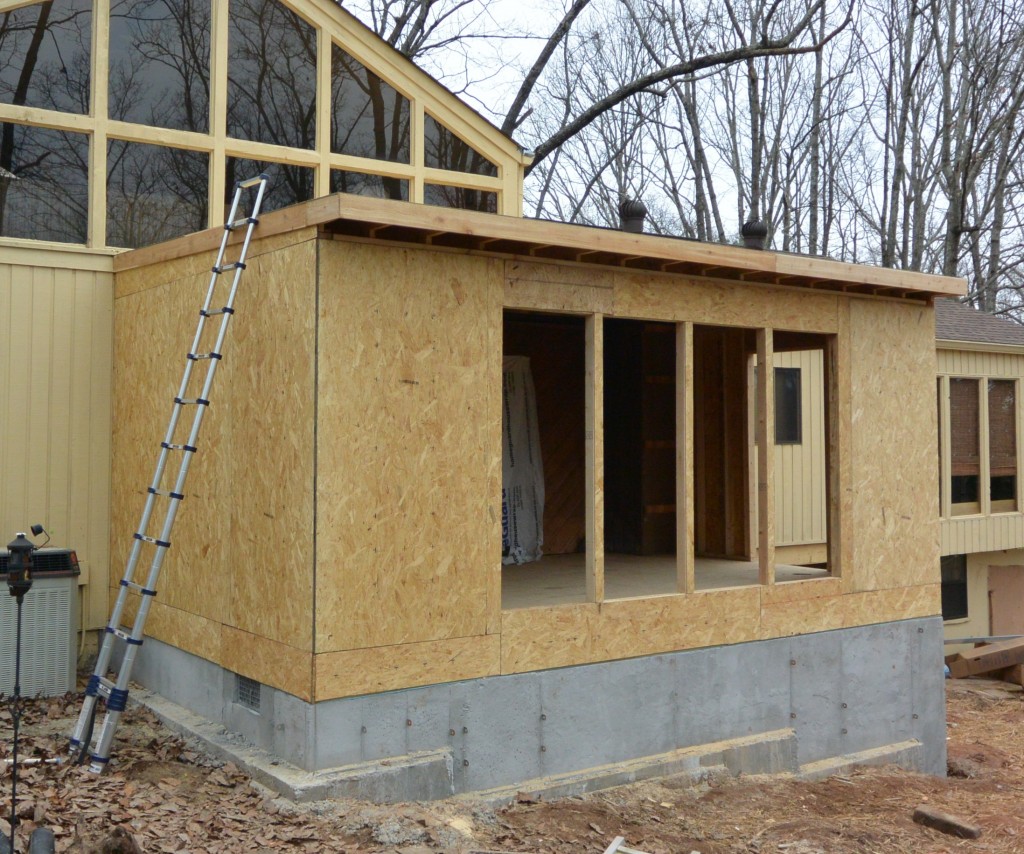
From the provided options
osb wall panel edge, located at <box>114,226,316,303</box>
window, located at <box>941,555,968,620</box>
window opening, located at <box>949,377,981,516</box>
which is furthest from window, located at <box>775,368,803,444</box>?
osb wall panel edge, located at <box>114,226,316,303</box>

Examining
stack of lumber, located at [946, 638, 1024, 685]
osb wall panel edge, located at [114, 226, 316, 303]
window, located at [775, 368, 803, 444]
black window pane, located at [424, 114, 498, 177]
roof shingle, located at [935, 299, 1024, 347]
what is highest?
black window pane, located at [424, 114, 498, 177]

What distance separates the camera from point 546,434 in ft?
36.4

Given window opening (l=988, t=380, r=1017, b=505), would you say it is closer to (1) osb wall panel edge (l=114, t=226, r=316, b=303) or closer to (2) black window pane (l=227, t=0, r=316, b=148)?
(2) black window pane (l=227, t=0, r=316, b=148)

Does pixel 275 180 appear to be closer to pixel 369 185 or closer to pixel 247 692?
pixel 369 185

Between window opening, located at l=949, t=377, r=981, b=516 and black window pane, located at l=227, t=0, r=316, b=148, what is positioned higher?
black window pane, located at l=227, t=0, r=316, b=148

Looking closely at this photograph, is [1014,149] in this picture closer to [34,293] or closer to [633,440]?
[633,440]

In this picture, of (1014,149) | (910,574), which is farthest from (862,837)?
(1014,149)

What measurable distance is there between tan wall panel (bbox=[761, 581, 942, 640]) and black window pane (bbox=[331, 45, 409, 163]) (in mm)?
5787

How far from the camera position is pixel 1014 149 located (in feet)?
83.6

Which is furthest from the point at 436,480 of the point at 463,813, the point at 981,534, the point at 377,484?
the point at 981,534

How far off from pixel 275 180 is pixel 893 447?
606cm

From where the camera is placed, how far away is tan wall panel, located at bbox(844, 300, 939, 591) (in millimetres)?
8906

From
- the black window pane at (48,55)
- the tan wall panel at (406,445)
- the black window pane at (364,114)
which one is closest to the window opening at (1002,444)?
the black window pane at (364,114)

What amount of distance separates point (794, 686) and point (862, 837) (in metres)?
1.54
